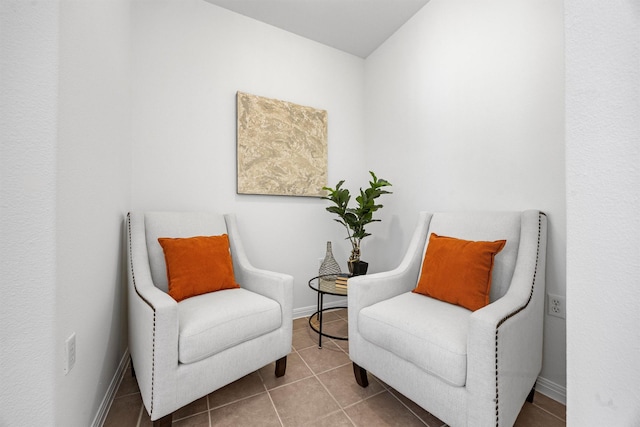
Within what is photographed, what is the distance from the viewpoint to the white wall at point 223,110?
2.06m

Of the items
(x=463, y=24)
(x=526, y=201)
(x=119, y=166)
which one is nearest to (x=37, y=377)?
(x=119, y=166)

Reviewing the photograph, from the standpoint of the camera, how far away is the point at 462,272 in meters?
1.42

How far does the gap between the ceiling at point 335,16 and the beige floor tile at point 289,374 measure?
280 centimetres

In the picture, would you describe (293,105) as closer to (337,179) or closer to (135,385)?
(337,179)

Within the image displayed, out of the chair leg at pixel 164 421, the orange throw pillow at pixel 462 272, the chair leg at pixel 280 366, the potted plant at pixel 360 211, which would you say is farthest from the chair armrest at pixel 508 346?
the chair leg at pixel 164 421

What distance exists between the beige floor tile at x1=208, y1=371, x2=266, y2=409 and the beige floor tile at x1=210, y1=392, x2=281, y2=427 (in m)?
0.04

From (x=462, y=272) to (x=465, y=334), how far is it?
0.38 meters

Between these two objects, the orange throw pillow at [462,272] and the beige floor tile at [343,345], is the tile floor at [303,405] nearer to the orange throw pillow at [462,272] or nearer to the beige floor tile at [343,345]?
the beige floor tile at [343,345]

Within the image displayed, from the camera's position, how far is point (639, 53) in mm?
475

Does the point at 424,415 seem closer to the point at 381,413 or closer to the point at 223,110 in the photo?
the point at 381,413

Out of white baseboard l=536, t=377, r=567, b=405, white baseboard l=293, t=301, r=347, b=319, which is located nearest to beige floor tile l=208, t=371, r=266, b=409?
white baseboard l=293, t=301, r=347, b=319

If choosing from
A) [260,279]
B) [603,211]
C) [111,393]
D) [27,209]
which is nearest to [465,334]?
[603,211]

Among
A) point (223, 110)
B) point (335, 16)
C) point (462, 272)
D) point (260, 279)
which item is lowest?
point (260, 279)

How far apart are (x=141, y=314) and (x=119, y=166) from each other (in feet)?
3.08
